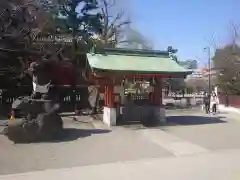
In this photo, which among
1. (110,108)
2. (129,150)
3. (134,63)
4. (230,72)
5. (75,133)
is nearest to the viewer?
(129,150)

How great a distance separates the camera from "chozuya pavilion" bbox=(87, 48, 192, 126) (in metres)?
Answer: 16.6

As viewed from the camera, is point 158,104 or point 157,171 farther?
point 158,104

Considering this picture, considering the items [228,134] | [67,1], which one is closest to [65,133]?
[228,134]

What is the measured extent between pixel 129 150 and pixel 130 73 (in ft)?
19.5

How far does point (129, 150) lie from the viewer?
11.2 m

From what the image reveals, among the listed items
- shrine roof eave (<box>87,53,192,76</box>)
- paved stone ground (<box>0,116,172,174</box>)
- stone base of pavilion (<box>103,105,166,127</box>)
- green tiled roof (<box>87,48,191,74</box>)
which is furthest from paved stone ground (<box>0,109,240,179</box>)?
green tiled roof (<box>87,48,191,74</box>)

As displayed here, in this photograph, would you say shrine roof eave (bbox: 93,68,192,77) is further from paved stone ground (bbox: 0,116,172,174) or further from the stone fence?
the stone fence

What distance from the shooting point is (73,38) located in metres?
25.8

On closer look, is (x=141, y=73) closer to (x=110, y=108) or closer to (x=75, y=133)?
(x=110, y=108)

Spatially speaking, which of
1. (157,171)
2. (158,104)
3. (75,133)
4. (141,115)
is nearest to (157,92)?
(158,104)

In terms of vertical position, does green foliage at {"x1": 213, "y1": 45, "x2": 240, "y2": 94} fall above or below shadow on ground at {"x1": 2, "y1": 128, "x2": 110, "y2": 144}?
above

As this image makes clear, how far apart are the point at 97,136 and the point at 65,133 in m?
1.41

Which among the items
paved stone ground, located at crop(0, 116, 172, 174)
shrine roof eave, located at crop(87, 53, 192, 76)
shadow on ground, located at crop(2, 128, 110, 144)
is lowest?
paved stone ground, located at crop(0, 116, 172, 174)

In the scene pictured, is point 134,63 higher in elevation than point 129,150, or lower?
higher
